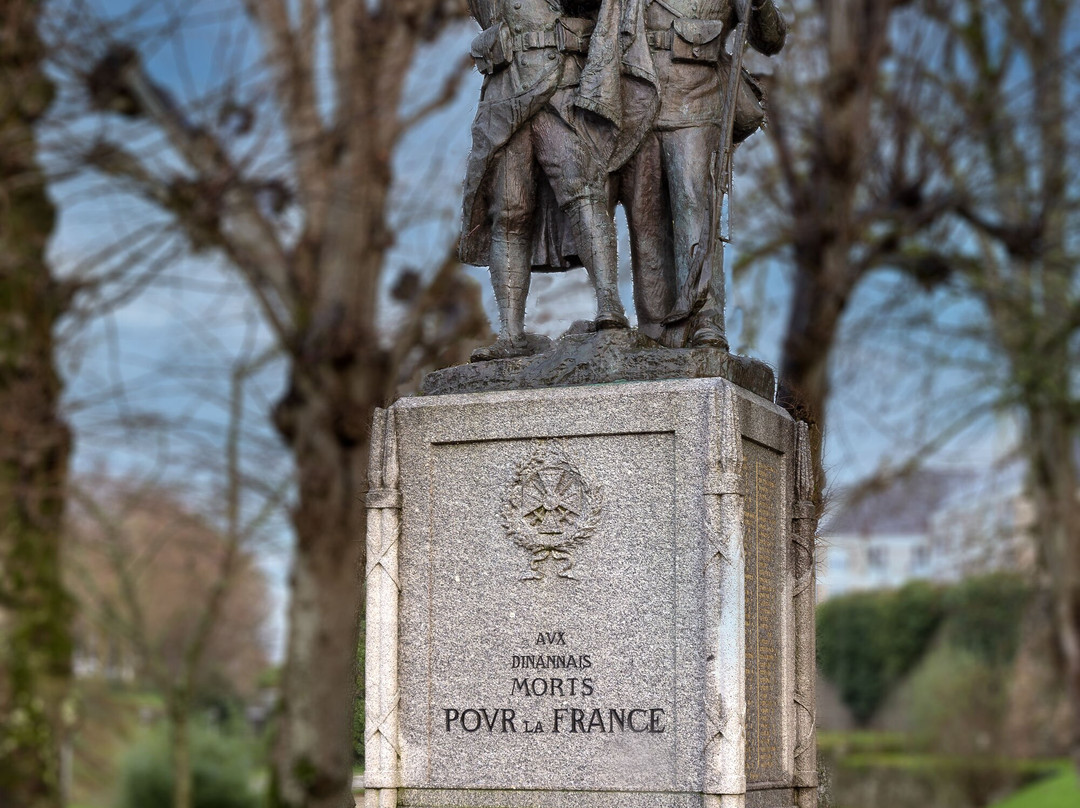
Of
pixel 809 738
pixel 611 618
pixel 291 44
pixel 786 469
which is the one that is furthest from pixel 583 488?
pixel 291 44

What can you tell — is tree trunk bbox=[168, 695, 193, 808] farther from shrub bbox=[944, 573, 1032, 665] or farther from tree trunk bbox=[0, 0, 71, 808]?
shrub bbox=[944, 573, 1032, 665]

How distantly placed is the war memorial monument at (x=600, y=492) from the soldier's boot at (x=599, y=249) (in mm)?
11

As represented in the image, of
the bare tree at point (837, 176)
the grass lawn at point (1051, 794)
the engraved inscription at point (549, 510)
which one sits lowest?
the grass lawn at point (1051, 794)

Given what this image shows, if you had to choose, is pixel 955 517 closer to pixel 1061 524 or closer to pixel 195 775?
pixel 1061 524

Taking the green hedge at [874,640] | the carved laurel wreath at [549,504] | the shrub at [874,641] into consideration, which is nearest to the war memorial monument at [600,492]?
the carved laurel wreath at [549,504]

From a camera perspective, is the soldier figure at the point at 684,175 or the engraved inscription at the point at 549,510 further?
the soldier figure at the point at 684,175

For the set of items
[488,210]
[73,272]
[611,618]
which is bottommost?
[611,618]

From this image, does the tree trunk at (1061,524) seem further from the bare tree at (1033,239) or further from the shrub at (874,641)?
the shrub at (874,641)

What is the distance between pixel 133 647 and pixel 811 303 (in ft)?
28.1

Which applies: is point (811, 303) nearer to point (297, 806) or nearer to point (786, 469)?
point (297, 806)

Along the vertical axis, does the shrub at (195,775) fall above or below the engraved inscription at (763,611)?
below

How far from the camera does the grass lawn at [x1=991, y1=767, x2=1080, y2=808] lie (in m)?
24.2

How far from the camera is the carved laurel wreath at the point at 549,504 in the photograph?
6.40m

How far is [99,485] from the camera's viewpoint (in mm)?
18312
